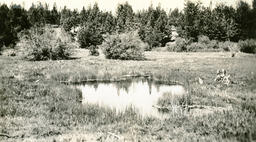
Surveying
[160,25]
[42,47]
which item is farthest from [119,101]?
[160,25]

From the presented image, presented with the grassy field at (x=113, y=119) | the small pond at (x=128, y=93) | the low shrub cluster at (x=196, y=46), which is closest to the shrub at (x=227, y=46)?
the low shrub cluster at (x=196, y=46)

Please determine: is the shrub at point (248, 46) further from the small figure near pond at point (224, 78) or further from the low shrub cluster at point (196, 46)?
the small figure near pond at point (224, 78)

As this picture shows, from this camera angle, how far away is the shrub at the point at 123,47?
1764 inches

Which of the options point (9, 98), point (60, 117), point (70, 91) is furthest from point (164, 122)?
point (70, 91)

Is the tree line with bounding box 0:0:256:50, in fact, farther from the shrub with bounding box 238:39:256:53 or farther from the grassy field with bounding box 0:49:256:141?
the grassy field with bounding box 0:49:256:141

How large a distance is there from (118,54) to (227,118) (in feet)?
108

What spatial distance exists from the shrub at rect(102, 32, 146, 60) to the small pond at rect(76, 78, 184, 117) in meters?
16.6

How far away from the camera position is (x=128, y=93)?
22.3 meters

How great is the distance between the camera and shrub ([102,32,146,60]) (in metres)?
44.8

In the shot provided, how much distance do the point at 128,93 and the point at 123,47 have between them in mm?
22806

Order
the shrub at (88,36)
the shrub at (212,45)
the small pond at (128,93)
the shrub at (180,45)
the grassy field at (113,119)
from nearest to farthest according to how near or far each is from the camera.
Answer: the grassy field at (113,119) → the small pond at (128,93) → the shrub at (180,45) → the shrub at (212,45) → the shrub at (88,36)

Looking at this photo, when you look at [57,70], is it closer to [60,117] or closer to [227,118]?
[60,117]

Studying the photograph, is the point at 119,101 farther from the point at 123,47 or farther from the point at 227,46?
the point at 227,46

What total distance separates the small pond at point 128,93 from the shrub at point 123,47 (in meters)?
16.6
